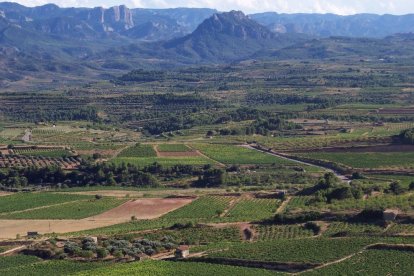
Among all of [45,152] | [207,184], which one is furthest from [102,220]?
[45,152]

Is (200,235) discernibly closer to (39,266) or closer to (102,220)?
(39,266)

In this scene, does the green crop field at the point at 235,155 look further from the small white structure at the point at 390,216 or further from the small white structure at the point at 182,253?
the small white structure at the point at 182,253

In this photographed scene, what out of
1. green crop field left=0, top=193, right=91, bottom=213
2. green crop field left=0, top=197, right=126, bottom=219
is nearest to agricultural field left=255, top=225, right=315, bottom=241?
green crop field left=0, top=197, right=126, bottom=219

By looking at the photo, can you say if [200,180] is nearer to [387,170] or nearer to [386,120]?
[387,170]

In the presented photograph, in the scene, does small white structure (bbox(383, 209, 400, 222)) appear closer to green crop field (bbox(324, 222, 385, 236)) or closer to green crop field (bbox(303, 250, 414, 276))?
green crop field (bbox(324, 222, 385, 236))

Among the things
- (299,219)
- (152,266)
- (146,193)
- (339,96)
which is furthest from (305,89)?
(152,266)

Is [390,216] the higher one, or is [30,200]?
[390,216]
